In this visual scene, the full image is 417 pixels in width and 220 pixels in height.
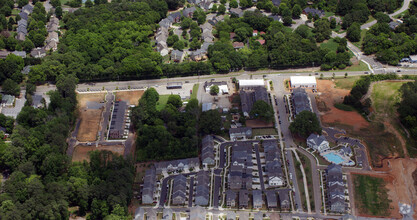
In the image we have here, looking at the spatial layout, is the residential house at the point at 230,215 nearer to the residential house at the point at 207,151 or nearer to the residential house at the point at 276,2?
the residential house at the point at 207,151

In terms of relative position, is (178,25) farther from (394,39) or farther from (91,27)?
(394,39)

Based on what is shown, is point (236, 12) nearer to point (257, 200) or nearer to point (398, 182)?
point (398, 182)

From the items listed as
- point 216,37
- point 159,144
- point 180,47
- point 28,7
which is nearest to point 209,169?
point 159,144

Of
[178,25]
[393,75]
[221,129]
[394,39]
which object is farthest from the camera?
[178,25]

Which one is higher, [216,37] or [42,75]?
[216,37]

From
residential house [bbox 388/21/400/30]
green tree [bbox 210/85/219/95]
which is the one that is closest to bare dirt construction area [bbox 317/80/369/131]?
green tree [bbox 210/85/219/95]
